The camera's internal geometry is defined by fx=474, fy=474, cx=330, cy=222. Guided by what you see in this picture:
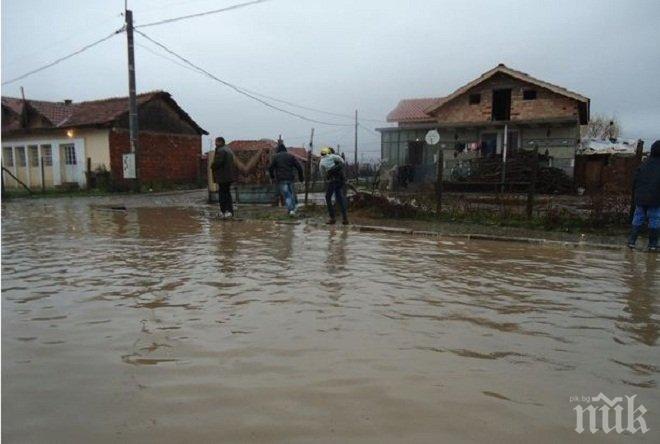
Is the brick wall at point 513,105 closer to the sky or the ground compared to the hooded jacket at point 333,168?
closer to the sky

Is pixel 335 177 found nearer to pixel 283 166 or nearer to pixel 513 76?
pixel 283 166

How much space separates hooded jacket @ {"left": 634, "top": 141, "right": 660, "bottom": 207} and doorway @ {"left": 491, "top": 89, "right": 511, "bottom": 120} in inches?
702

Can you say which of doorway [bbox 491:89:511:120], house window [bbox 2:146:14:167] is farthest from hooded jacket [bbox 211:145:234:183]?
house window [bbox 2:146:14:167]

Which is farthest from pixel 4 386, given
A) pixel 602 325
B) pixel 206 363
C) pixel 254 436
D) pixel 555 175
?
pixel 555 175

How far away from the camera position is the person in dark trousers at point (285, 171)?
11.1 metres

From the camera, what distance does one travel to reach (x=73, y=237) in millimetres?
8188

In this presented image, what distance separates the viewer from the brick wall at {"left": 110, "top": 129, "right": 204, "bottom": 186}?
79.9 ft

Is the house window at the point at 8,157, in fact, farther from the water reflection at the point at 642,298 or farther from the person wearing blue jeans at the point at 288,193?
the water reflection at the point at 642,298

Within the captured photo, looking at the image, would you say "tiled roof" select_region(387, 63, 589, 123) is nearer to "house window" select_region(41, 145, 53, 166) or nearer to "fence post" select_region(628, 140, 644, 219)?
"fence post" select_region(628, 140, 644, 219)

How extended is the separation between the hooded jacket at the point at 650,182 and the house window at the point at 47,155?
2759 cm

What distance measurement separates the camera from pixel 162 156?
26.8 m

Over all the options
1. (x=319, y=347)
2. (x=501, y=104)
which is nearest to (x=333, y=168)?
(x=319, y=347)

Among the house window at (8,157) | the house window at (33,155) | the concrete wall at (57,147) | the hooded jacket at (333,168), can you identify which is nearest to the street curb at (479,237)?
the hooded jacket at (333,168)

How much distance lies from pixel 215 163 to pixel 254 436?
932 cm
